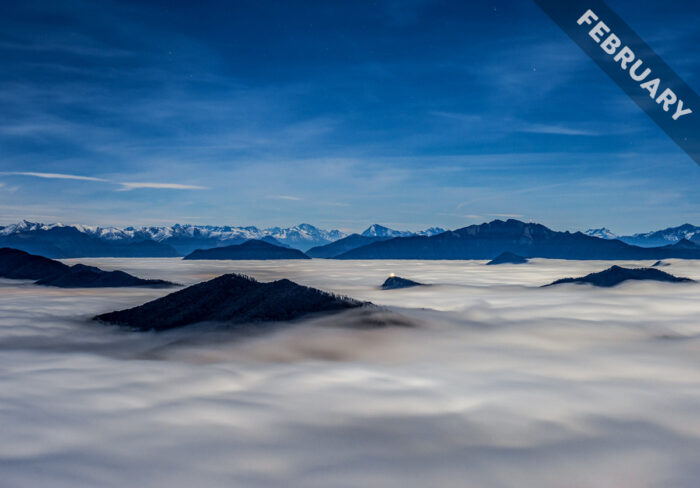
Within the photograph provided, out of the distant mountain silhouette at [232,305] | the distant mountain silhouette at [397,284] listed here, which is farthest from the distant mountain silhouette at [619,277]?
the distant mountain silhouette at [232,305]

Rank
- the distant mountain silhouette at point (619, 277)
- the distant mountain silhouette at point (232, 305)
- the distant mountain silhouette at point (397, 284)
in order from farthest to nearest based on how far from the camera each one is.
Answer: the distant mountain silhouette at point (397, 284) → the distant mountain silhouette at point (619, 277) → the distant mountain silhouette at point (232, 305)

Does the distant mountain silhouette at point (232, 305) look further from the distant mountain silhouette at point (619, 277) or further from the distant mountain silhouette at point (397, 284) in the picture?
the distant mountain silhouette at point (619, 277)

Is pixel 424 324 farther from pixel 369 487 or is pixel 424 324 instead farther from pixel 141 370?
pixel 369 487

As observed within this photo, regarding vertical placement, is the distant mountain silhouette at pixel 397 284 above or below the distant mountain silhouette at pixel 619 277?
below

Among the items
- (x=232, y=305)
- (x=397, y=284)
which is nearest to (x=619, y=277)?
(x=397, y=284)

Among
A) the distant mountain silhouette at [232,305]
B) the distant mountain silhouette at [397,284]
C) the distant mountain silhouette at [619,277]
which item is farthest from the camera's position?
the distant mountain silhouette at [397,284]

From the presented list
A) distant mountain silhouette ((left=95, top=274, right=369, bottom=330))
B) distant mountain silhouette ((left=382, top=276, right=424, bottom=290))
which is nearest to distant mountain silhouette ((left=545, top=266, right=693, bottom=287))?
distant mountain silhouette ((left=382, top=276, right=424, bottom=290))

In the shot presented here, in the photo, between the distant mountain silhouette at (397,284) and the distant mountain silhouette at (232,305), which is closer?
the distant mountain silhouette at (232,305)

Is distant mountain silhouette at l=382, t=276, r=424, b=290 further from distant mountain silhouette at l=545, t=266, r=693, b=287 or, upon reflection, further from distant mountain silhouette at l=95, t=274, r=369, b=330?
distant mountain silhouette at l=95, t=274, r=369, b=330

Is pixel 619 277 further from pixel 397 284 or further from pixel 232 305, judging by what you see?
pixel 232 305

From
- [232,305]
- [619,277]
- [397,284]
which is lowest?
[397,284]
